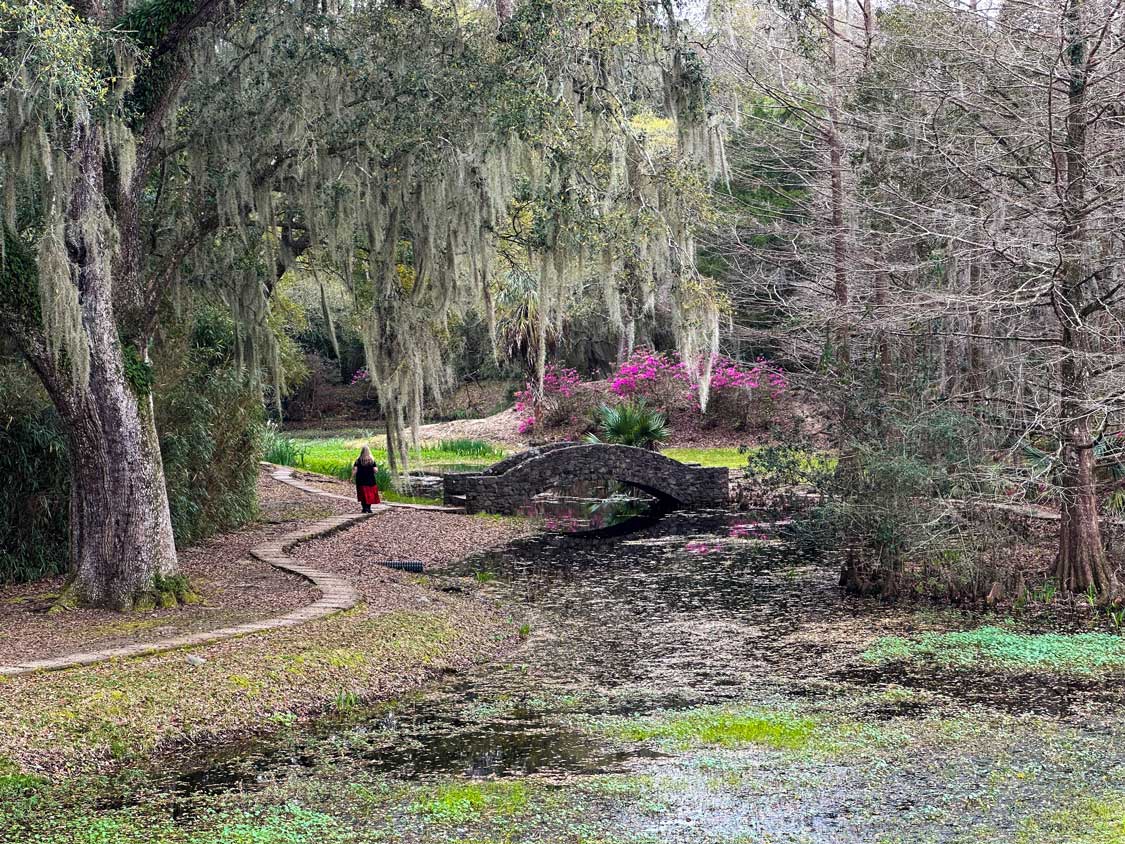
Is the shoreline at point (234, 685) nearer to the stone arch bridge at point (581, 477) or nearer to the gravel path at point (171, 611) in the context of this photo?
the gravel path at point (171, 611)

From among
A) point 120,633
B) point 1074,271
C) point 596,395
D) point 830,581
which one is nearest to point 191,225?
point 120,633

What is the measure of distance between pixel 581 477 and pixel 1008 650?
10.3 meters

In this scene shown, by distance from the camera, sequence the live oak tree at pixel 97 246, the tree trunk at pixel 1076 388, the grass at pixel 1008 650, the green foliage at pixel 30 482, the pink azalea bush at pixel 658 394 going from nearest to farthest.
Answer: the live oak tree at pixel 97 246, the grass at pixel 1008 650, the tree trunk at pixel 1076 388, the green foliage at pixel 30 482, the pink azalea bush at pixel 658 394

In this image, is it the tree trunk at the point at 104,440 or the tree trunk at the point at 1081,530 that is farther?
the tree trunk at the point at 1081,530

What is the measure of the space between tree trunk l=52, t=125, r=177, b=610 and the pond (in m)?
2.83

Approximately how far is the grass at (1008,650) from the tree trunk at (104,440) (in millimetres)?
5568

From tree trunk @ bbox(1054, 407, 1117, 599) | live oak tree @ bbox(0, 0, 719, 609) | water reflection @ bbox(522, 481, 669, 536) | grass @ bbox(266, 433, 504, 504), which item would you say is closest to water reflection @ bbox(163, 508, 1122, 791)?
tree trunk @ bbox(1054, 407, 1117, 599)

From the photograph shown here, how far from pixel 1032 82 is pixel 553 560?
23.4 feet

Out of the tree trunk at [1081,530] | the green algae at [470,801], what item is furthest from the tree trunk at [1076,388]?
the green algae at [470,801]

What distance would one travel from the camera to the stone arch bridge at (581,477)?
59.6 feet

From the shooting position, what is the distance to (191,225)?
433 inches

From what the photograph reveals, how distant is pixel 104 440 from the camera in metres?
9.09

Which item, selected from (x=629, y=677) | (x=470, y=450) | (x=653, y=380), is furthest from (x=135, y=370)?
(x=653, y=380)

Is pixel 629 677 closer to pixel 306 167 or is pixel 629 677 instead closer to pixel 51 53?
pixel 306 167
